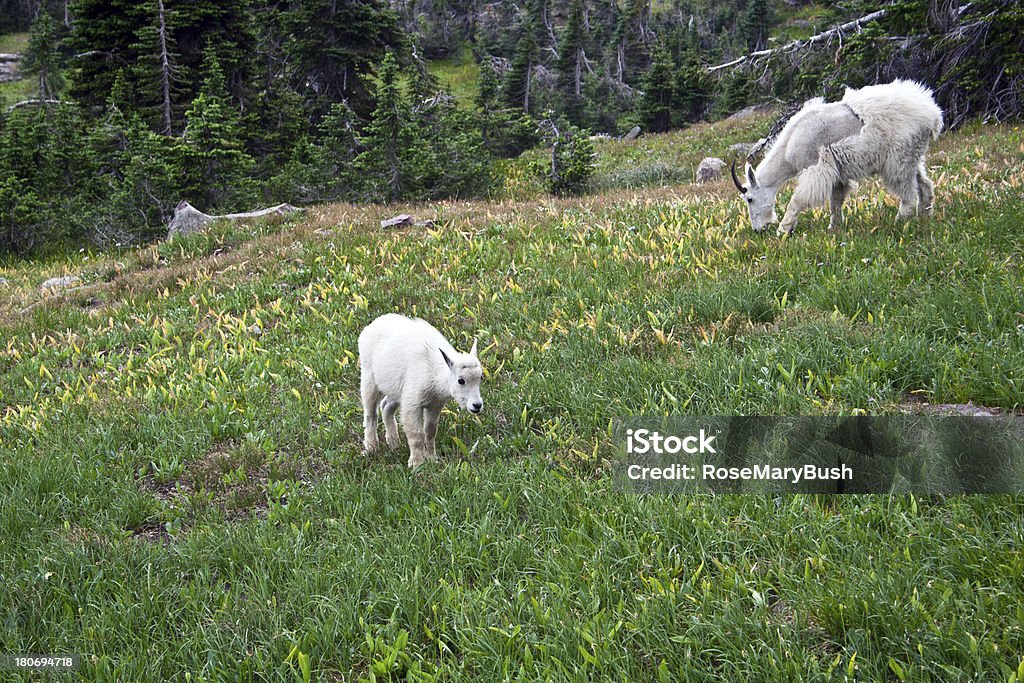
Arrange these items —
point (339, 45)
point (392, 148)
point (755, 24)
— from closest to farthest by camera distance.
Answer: point (392, 148), point (339, 45), point (755, 24)

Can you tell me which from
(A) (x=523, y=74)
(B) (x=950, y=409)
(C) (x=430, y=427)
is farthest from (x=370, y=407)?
(A) (x=523, y=74)

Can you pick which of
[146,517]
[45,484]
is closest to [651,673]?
[146,517]

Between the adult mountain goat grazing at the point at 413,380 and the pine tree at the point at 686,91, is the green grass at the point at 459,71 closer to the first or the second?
the pine tree at the point at 686,91

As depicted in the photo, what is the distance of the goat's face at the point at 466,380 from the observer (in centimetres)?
511

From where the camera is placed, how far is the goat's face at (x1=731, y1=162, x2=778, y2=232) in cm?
971

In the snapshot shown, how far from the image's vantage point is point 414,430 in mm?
5434

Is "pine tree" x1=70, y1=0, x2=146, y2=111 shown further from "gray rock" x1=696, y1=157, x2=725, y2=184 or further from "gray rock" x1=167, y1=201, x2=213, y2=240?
"gray rock" x1=696, y1=157, x2=725, y2=184

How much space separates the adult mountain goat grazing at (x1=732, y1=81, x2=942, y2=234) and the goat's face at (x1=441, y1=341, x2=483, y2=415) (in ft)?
18.9

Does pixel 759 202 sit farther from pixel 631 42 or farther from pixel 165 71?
pixel 631 42

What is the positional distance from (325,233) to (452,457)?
1001cm

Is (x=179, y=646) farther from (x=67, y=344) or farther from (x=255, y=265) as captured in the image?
(x=255, y=265)

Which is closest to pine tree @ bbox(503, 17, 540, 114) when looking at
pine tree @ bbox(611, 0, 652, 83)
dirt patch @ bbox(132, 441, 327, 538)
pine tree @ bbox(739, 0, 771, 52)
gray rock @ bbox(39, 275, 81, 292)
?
pine tree @ bbox(611, 0, 652, 83)

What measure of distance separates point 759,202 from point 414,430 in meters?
6.56

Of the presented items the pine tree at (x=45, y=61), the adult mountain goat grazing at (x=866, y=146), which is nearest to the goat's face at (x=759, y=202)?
the adult mountain goat grazing at (x=866, y=146)
